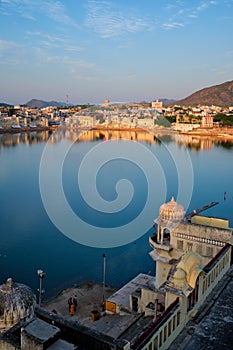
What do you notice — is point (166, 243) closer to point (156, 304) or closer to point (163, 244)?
point (163, 244)

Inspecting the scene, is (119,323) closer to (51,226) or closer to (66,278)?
(66,278)

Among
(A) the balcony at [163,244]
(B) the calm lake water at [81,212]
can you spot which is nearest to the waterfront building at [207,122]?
(B) the calm lake water at [81,212]

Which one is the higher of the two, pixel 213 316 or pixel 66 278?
pixel 213 316

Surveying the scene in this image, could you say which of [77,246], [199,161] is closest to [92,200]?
[77,246]

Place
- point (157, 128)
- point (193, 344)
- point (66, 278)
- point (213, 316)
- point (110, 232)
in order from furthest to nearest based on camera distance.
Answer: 1. point (157, 128)
2. point (110, 232)
3. point (66, 278)
4. point (213, 316)
5. point (193, 344)

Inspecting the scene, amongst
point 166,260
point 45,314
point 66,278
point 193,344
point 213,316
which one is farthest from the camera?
point 66,278

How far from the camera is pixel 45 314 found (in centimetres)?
281

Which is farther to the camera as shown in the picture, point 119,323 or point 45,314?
point 119,323

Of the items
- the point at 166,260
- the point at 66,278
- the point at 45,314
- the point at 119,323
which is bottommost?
the point at 66,278

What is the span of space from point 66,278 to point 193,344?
690 centimetres

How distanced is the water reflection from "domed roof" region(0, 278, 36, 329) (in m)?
38.8

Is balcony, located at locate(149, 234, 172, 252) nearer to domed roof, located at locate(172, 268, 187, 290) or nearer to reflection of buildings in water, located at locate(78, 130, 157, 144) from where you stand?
domed roof, located at locate(172, 268, 187, 290)

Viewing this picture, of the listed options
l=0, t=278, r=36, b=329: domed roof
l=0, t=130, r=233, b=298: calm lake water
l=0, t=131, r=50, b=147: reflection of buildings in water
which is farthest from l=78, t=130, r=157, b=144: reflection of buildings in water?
l=0, t=278, r=36, b=329: domed roof

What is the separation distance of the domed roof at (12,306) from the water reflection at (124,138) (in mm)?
38807
